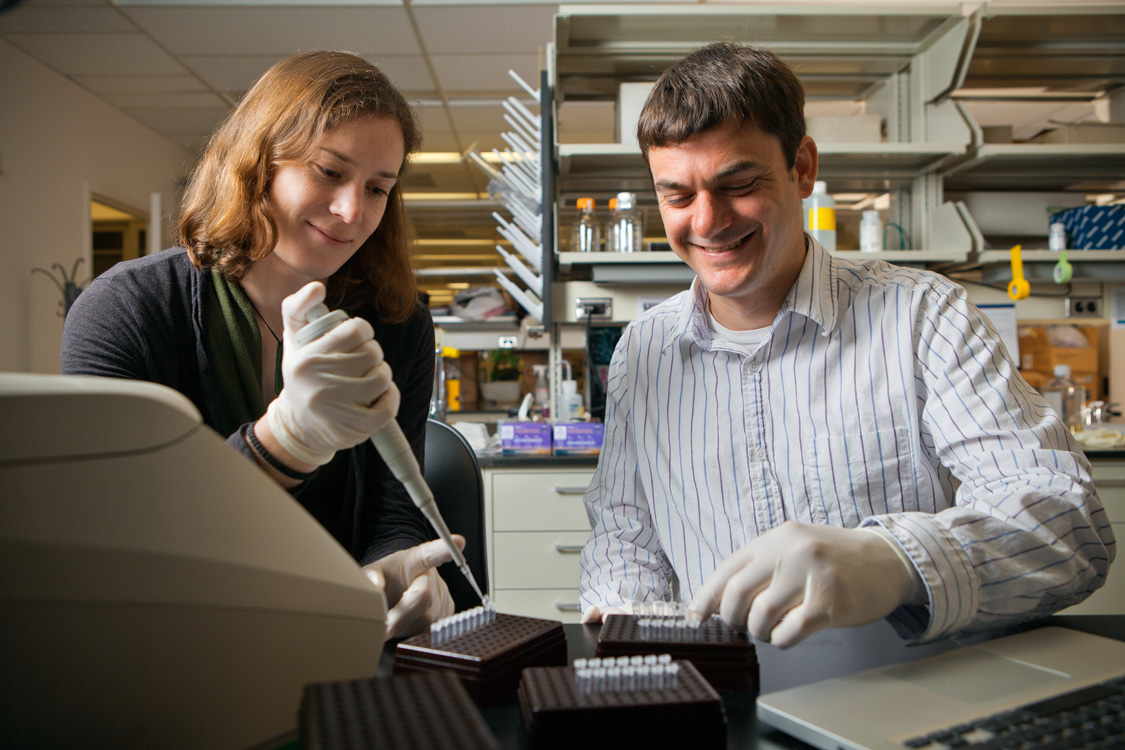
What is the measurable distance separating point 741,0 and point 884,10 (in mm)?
571

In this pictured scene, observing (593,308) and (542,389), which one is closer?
(593,308)

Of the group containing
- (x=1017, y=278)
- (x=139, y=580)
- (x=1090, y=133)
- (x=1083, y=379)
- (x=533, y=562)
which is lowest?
(x=533, y=562)

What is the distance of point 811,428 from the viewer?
1.06m

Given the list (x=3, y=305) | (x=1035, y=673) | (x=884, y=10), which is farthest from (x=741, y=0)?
(x=3, y=305)

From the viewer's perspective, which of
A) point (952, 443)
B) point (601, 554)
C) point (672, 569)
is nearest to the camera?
point (952, 443)

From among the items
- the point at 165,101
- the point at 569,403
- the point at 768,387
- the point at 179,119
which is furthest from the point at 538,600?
the point at 179,119

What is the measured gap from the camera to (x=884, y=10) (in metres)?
2.56

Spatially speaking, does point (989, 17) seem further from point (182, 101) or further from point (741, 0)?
point (182, 101)

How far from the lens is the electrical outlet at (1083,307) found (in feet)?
9.19

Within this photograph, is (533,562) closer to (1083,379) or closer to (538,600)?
(538,600)

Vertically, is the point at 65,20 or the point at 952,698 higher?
the point at 65,20

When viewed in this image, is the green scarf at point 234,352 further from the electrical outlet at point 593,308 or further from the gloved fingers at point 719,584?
the electrical outlet at point 593,308

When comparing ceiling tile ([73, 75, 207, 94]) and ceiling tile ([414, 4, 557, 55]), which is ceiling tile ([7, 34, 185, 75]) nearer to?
ceiling tile ([73, 75, 207, 94])

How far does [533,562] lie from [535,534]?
0.08 m
